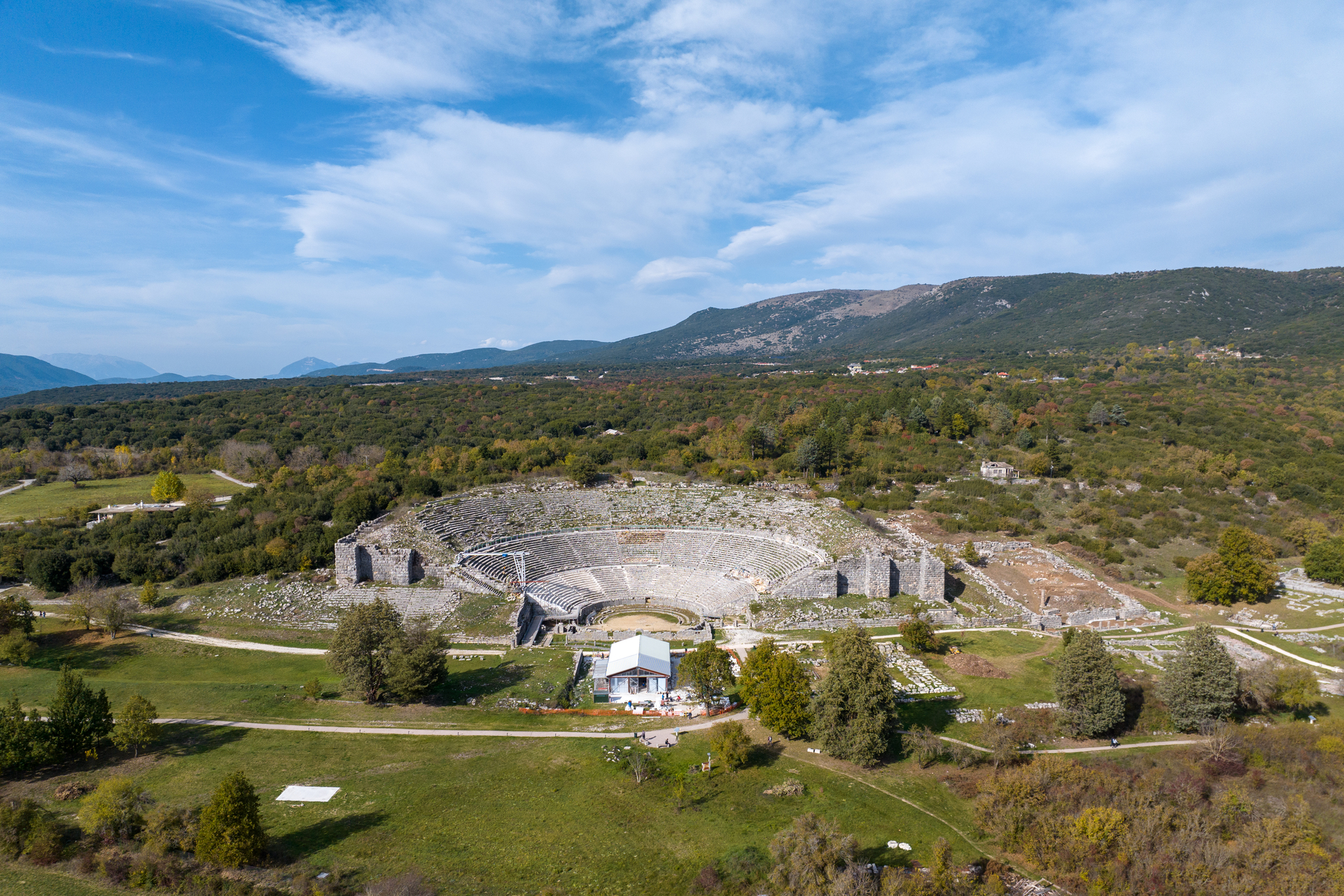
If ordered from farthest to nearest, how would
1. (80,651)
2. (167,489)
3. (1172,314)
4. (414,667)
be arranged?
(1172,314), (167,489), (80,651), (414,667)

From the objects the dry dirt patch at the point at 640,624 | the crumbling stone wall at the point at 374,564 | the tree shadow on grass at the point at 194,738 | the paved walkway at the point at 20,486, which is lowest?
the dry dirt patch at the point at 640,624

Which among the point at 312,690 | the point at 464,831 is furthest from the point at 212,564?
the point at 464,831

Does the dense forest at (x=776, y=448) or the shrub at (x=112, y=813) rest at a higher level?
the dense forest at (x=776, y=448)

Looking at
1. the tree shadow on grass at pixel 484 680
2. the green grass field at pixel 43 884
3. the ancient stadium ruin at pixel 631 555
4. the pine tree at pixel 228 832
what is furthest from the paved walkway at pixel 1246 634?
the green grass field at pixel 43 884

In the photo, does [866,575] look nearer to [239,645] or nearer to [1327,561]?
[1327,561]

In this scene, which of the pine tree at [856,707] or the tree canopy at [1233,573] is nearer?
the pine tree at [856,707]

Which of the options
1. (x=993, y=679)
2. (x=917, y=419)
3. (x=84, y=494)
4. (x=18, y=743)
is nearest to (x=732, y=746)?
(x=993, y=679)

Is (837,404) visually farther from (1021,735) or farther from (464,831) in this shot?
(464,831)

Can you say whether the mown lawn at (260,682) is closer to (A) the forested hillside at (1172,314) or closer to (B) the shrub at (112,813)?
(B) the shrub at (112,813)
